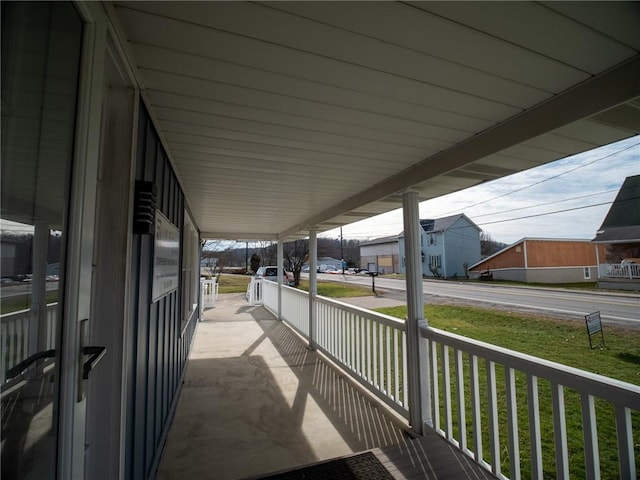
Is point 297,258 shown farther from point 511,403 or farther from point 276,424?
point 511,403

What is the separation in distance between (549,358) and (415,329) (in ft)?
11.4

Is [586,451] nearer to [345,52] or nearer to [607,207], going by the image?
[345,52]

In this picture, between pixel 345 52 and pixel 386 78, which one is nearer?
pixel 345 52

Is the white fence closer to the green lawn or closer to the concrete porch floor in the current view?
the concrete porch floor

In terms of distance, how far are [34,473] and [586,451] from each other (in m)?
2.09

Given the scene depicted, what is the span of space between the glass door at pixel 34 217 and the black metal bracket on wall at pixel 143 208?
2.15 ft

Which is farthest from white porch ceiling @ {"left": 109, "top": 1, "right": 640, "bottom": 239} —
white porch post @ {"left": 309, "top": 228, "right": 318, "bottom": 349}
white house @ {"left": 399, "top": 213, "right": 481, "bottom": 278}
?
white house @ {"left": 399, "top": 213, "right": 481, "bottom": 278}

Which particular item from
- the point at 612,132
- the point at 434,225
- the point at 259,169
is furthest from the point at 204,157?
the point at 434,225

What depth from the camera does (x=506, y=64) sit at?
1.23 meters

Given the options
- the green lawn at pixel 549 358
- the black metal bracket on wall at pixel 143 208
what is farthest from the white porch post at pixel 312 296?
the black metal bracket on wall at pixel 143 208

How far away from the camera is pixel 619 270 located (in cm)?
1000

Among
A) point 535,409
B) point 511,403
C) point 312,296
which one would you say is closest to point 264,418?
point 511,403

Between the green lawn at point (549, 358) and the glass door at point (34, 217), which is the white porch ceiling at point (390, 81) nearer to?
the glass door at point (34, 217)

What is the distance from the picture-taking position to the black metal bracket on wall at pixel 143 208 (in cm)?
140
